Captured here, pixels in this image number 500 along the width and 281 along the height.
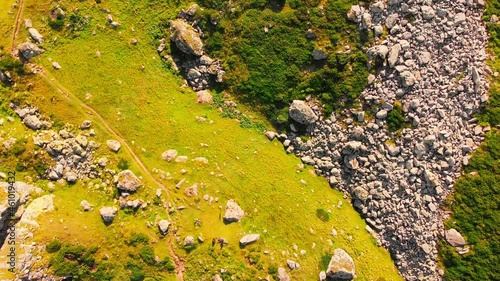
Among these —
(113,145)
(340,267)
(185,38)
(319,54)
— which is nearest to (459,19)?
(319,54)

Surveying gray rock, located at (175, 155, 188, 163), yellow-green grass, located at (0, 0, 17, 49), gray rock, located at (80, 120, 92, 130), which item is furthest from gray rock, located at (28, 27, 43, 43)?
gray rock, located at (175, 155, 188, 163)

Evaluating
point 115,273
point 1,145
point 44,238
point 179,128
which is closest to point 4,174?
point 1,145

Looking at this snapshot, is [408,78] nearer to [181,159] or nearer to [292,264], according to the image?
[292,264]

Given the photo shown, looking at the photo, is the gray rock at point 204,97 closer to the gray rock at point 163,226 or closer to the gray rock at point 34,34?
the gray rock at point 163,226

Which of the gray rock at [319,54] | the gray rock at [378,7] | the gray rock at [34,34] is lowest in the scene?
the gray rock at [34,34]

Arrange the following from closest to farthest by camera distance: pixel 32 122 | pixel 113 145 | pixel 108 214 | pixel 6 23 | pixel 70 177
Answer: pixel 108 214, pixel 70 177, pixel 32 122, pixel 113 145, pixel 6 23

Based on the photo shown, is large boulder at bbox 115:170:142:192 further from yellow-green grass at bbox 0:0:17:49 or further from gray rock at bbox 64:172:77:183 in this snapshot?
yellow-green grass at bbox 0:0:17:49

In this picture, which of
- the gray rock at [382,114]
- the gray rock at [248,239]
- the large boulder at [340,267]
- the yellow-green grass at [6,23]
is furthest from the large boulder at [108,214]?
the gray rock at [382,114]
